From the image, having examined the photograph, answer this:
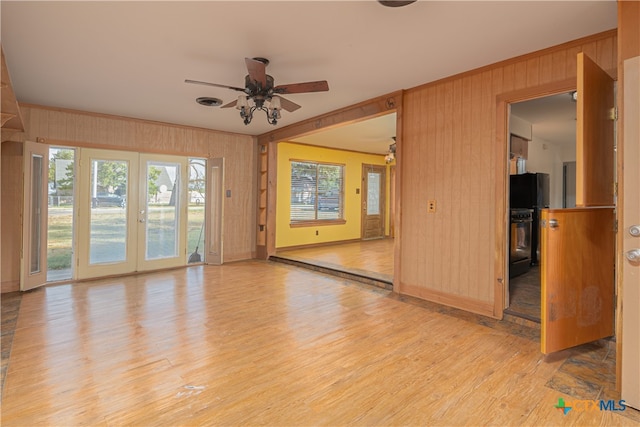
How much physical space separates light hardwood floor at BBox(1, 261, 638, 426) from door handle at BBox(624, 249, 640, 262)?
0.90m

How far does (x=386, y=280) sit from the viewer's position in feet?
15.6

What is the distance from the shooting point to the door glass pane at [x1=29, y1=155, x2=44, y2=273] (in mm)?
4660

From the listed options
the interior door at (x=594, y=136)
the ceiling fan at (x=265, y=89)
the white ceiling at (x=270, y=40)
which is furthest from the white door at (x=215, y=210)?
the interior door at (x=594, y=136)

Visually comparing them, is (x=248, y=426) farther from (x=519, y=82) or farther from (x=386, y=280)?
(x=519, y=82)

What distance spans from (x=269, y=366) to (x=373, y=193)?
7776 millimetres

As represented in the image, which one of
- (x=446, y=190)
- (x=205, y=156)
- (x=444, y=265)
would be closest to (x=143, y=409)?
(x=444, y=265)

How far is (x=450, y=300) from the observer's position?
3846 mm

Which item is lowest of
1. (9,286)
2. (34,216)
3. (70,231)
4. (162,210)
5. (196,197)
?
(9,286)

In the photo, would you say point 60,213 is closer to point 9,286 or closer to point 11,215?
point 11,215

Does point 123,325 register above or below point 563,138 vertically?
below

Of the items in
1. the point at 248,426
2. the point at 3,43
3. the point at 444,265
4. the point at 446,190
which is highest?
the point at 3,43

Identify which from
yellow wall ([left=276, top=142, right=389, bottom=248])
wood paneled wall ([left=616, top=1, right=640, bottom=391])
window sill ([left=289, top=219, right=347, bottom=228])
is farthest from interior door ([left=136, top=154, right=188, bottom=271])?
wood paneled wall ([left=616, top=1, right=640, bottom=391])

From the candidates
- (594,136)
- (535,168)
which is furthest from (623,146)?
(535,168)

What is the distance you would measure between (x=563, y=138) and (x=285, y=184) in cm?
601
